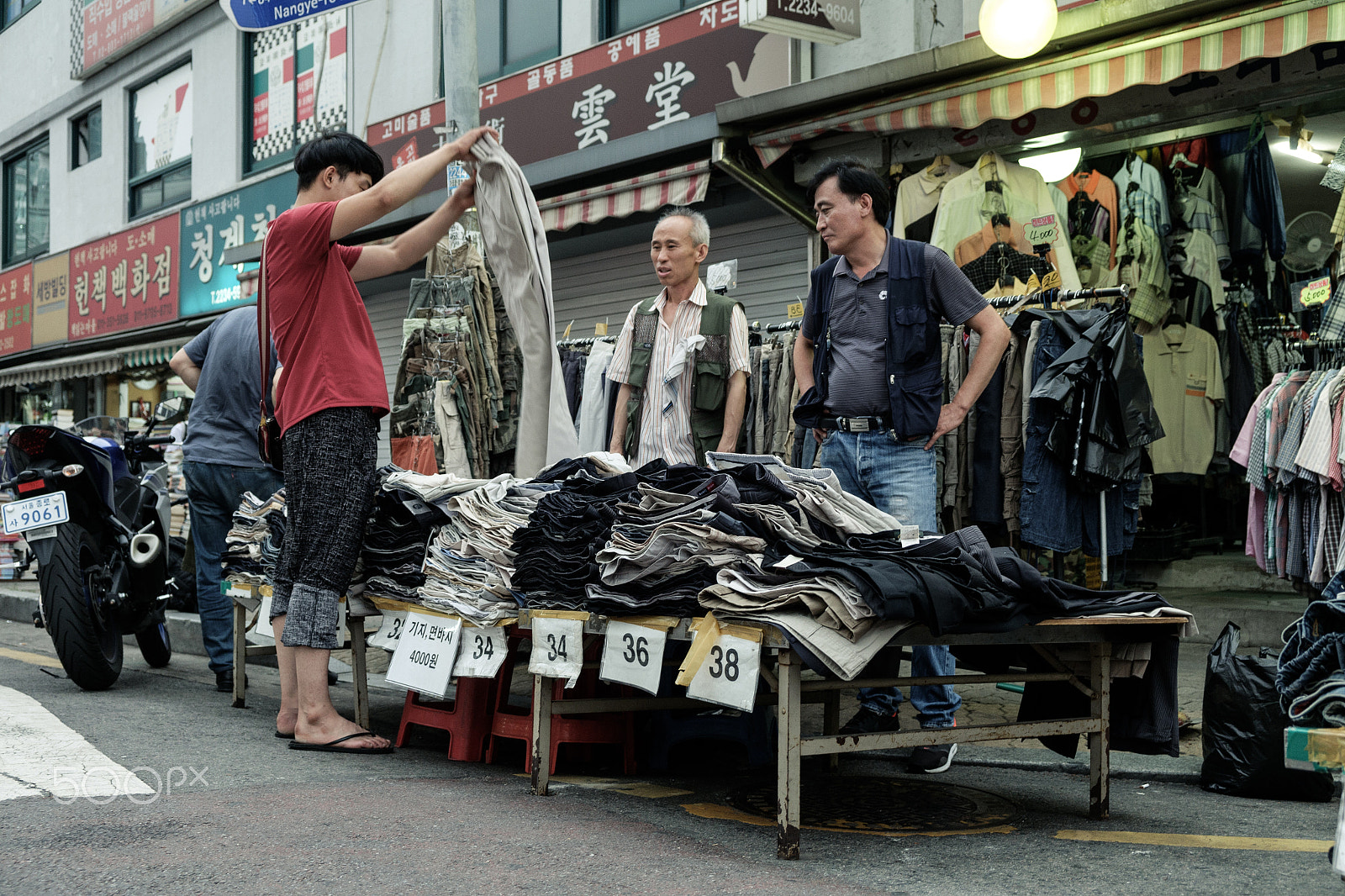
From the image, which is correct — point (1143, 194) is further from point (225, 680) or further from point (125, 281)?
point (125, 281)

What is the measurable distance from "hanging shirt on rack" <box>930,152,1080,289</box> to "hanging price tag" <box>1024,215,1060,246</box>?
5cm

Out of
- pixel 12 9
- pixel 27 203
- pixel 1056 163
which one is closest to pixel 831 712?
pixel 1056 163

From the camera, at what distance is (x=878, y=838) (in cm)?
348

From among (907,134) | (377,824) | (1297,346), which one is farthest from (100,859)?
(1297,346)

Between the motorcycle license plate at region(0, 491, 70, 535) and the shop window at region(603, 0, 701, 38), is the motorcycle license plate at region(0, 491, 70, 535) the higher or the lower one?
the lower one

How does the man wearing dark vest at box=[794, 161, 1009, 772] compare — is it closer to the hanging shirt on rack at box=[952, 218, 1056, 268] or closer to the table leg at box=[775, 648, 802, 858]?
the table leg at box=[775, 648, 802, 858]

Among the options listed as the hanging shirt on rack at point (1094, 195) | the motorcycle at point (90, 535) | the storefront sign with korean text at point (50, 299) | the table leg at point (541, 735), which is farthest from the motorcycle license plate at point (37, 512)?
the storefront sign with korean text at point (50, 299)

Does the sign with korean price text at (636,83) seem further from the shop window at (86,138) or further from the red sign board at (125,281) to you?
the shop window at (86,138)

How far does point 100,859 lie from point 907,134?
6.57 m

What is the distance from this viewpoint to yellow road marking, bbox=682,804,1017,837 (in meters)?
3.56

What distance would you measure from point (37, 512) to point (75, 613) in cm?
53

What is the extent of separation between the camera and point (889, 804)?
155 inches

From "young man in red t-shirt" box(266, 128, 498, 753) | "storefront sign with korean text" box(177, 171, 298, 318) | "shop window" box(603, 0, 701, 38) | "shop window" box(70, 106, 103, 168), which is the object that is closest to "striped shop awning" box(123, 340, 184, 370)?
"storefront sign with korean text" box(177, 171, 298, 318)

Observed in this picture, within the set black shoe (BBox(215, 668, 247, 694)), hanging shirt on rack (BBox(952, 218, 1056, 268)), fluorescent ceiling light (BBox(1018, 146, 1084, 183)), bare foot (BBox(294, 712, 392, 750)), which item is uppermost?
fluorescent ceiling light (BBox(1018, 146, 1084, 183))
